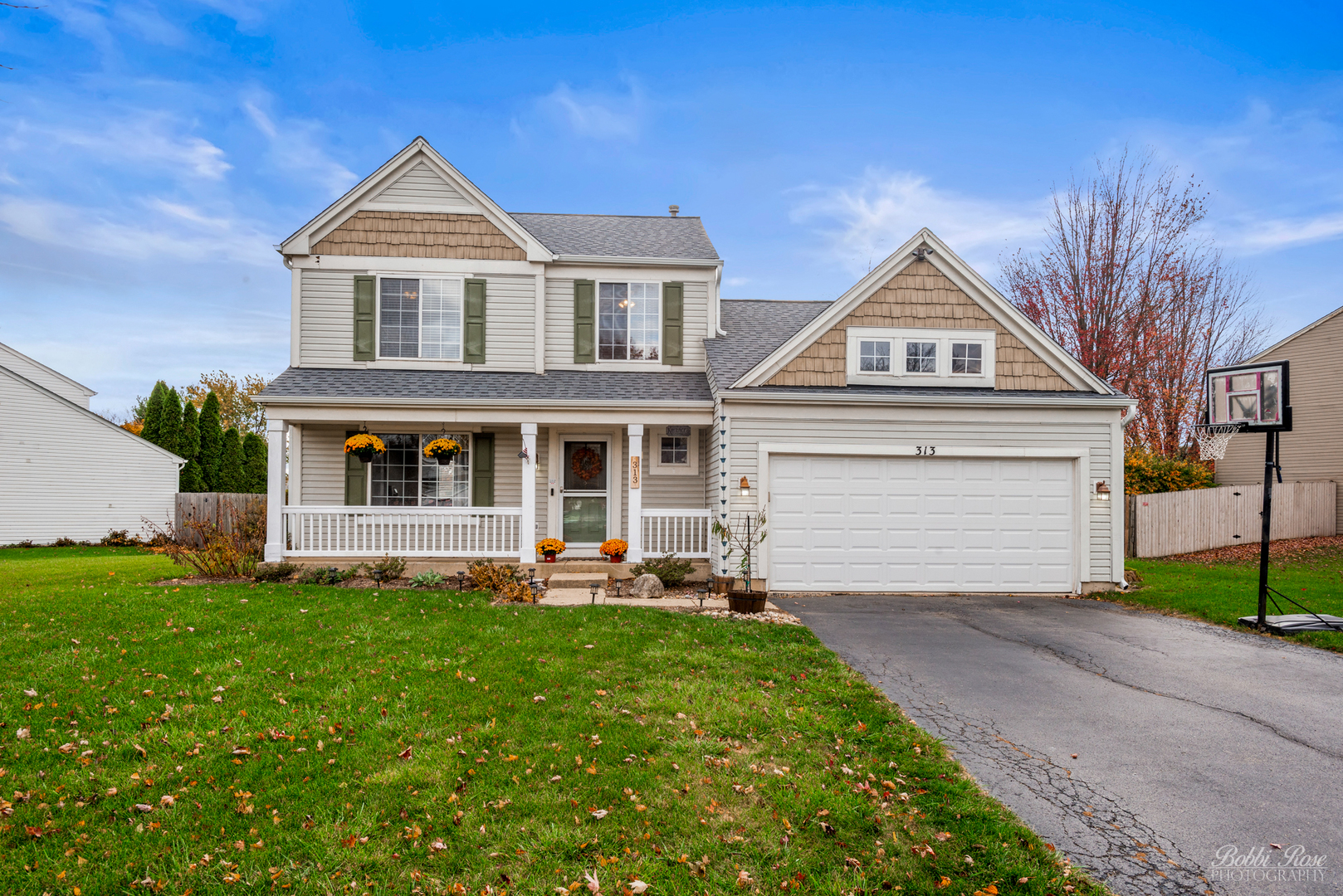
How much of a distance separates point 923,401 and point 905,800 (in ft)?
26.9

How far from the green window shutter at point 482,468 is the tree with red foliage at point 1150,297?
19793 mm

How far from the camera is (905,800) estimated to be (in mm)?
3607

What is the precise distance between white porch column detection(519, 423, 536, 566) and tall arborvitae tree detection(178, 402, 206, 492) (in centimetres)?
1777

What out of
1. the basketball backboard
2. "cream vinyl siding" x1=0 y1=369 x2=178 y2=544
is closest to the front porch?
the basketball backboard

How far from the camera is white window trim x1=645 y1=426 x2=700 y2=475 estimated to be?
12445mm

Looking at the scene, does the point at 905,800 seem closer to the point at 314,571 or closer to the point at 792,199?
the point at 314,571

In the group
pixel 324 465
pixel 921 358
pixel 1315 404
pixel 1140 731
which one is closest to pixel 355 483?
pixel 324 465

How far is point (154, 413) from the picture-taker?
73.7 feet

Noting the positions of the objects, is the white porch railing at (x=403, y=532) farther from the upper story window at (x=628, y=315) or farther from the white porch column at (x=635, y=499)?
the upper story window at (x=628, y=315)

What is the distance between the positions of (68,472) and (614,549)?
18.5 metres

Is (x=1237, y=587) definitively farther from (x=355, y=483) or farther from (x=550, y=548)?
(x=355, y=483)

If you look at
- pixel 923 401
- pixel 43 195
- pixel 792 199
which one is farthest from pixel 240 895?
pixel 792 199

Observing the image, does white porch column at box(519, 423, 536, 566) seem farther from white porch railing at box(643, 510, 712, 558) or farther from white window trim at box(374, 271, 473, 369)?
white window trim at box(374, 271, 473, 369)

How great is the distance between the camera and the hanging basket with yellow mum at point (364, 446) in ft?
36.3
